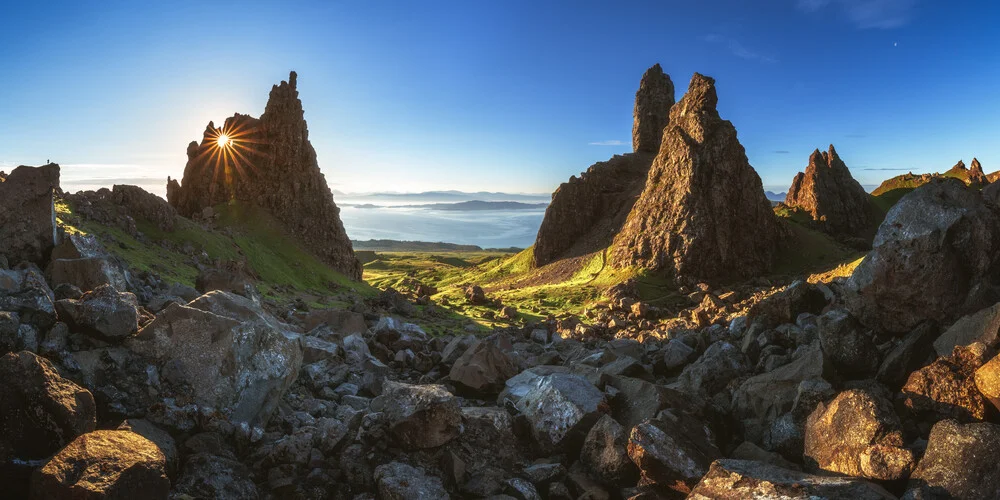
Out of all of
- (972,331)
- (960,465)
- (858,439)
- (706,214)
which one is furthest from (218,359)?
(706,214)

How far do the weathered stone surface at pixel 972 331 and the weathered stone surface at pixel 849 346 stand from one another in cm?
125

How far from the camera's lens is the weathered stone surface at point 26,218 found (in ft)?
57.9

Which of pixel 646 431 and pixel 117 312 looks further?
pixel 117 312

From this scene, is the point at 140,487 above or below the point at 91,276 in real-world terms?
below

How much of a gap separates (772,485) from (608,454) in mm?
3155

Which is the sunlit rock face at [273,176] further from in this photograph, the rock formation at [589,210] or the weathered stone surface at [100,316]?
the weathered stone surface at [100,316]

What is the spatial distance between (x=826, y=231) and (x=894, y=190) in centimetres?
4363

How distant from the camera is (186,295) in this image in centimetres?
1873

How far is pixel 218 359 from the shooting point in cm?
1095

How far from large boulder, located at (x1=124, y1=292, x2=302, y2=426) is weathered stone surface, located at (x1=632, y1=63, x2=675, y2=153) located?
448 feet

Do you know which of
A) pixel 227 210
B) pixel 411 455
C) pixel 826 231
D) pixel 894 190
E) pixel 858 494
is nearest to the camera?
pixel 858 494

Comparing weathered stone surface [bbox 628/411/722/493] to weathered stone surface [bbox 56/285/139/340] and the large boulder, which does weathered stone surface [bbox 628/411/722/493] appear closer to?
the large boulder

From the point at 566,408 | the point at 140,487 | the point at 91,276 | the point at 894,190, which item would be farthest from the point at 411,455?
the point at 894,190

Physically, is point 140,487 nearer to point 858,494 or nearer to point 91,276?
point 858,494
